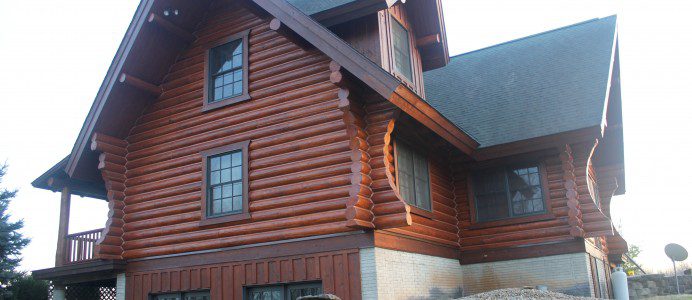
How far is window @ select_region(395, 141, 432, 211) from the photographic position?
13149mm

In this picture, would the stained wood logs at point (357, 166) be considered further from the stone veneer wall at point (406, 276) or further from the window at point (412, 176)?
the window at point (412, 176)

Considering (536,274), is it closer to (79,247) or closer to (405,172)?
(405,172)

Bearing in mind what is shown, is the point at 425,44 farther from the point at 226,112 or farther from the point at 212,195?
the point at 212,195

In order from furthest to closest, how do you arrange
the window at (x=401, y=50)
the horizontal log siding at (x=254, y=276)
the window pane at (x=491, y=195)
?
the window pane at (x=491, y=195), the window at (x=401, y=50), the horizontal log siding at (x=254, y=276)

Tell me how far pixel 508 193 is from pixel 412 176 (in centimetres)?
324

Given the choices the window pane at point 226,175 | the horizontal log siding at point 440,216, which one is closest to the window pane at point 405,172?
the horizontal log siding at point 440,216

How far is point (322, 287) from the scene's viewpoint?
38.7ft

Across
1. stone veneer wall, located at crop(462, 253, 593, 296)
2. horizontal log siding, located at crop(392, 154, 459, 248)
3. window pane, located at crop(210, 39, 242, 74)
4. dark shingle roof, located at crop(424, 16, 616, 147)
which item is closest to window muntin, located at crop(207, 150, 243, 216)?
window pane, located at crop(210, 39, 242, 74)

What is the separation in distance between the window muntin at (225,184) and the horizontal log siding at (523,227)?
5872 millimetres

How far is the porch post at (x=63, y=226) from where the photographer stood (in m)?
15.8

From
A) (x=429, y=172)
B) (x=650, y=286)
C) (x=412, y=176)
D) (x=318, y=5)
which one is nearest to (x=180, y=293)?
(x=412, y=176)

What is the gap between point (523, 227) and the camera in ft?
49.8

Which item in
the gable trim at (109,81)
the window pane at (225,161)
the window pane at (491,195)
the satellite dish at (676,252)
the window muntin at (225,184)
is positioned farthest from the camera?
the satellite dish at (676,252)

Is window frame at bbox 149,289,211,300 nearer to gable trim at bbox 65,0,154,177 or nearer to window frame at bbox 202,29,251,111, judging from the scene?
gable trim at bbox 65,0,154,177
